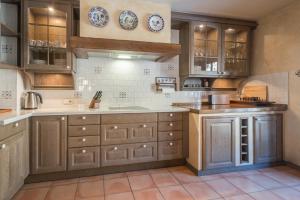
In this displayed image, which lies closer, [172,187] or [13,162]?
[13,162]

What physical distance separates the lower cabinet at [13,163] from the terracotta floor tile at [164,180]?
57.4 inches

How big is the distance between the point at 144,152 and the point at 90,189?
31.4 inches

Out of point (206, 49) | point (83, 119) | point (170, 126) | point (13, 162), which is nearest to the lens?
point (13, 162)

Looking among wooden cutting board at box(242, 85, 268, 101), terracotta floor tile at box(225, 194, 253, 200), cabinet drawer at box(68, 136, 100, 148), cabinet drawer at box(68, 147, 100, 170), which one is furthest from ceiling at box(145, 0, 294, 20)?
terracotta floor tile at box(225, 194, 253, 200)

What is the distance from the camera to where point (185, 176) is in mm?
2475

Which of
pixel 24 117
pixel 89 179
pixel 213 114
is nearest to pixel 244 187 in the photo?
pixel 213 114

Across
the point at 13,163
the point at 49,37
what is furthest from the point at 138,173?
the point at 49,37

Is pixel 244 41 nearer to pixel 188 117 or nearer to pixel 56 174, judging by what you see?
pixel 188 117

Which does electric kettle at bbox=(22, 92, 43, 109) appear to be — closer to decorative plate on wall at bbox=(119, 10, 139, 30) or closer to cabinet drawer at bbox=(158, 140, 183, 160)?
decorative plate on wall at bbox=(119, 10, 139, 30)

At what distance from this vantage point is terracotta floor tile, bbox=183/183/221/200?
1.98m

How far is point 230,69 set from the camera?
3250mm

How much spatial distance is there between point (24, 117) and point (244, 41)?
340 centimetres

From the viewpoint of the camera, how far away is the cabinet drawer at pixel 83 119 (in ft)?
7.77

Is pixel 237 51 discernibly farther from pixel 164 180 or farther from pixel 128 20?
pixel 164 180
